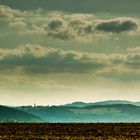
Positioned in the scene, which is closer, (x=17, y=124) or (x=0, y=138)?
(x=0, y=138)

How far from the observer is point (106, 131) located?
258 feet

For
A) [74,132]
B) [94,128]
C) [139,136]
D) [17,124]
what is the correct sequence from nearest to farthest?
[139,136] → [74,132] → [94,128] → [17,124]

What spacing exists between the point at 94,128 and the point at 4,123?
1874 centimetres

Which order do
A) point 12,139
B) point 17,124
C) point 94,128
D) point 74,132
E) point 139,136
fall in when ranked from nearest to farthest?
point 12,139 < point 139,136 < point 74,132 < point 94,128 < point 17,124

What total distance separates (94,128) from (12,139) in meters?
22.2

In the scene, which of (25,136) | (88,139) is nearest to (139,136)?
(88,139)

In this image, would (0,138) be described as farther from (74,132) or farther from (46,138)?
(74,132)

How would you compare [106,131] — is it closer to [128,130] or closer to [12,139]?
[128,130]

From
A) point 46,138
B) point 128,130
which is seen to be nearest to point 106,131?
point 128,130

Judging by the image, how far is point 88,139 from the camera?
6494 centimetres

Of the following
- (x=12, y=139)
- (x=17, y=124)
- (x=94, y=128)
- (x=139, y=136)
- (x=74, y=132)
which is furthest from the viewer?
(x=17, y=124)

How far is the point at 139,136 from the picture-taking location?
228 ft

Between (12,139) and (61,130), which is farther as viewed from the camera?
(61,130)

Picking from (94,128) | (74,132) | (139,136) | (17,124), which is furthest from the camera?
(17,124)
